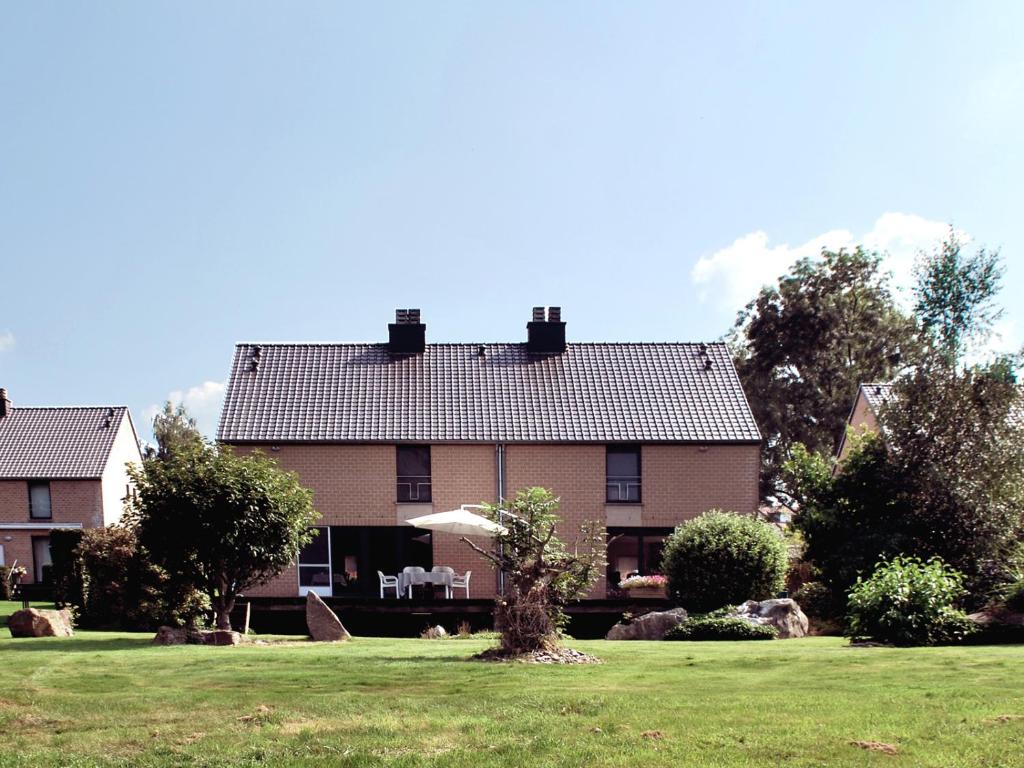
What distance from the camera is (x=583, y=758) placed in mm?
7828

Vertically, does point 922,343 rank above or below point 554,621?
above

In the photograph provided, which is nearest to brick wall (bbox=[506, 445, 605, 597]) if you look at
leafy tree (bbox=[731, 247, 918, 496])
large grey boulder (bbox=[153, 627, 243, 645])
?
large grey boulder (bbox=[153, 627, 243, 645])

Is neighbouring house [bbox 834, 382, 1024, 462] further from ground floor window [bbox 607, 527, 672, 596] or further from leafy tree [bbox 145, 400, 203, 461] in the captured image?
leafy tree [bbox 145, 400, 203, 461]

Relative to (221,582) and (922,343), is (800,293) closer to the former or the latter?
(922,343)

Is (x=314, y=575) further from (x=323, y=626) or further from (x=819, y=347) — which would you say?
(x=819, y=347)

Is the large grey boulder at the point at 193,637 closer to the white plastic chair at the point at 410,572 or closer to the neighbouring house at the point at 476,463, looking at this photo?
the white plastic chair at the point at 410,572

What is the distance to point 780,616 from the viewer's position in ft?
60.5

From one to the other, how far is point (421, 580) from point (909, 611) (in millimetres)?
12904

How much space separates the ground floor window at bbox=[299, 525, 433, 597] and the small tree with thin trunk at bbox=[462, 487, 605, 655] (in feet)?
44.2

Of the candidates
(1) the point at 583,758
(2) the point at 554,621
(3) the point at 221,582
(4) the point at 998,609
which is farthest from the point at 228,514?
(4) the point at 998,609

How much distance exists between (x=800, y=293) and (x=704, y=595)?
28310 millimetres

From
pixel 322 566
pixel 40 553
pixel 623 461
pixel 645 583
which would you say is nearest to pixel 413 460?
pixel 322 566

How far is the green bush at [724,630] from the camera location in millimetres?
17828

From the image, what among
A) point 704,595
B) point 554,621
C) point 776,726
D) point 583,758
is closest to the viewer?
point 583,758
